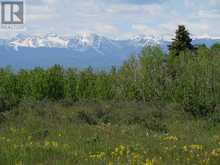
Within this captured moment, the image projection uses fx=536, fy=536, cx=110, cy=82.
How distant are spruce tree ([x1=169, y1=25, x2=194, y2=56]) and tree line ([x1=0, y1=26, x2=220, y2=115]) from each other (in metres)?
6.41

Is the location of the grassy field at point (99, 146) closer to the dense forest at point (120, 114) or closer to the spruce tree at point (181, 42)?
the dense forest at point (120, 114)

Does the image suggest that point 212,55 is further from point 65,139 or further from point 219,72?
point 65,139

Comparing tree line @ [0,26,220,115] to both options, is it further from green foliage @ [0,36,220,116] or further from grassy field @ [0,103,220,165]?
grassy field @ [0,103,220,165]

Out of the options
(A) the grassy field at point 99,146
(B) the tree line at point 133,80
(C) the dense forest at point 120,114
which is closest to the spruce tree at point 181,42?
(C) the dense forest at point 120,114

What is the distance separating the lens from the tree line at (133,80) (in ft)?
161

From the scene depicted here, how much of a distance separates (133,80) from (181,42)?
37.2ft

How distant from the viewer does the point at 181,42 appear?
6128cm

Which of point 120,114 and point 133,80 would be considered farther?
point 133,80

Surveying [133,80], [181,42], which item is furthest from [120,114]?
[181,42]

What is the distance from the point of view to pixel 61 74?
51.8 meters

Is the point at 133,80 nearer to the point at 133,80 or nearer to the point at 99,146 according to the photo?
the point at 133,80

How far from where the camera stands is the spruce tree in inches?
2367

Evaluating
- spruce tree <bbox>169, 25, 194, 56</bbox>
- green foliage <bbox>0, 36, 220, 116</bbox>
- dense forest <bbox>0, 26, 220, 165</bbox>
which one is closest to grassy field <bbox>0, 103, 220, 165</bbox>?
dense forest <bbox>0, 26, 220, 165</bbox>

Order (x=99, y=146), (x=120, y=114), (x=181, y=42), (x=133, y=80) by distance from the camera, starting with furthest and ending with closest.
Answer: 1. (x=181, y=42)
2. (x=133, y=80)
3. (x=120, y=114)
4. (x=99, y=146)
